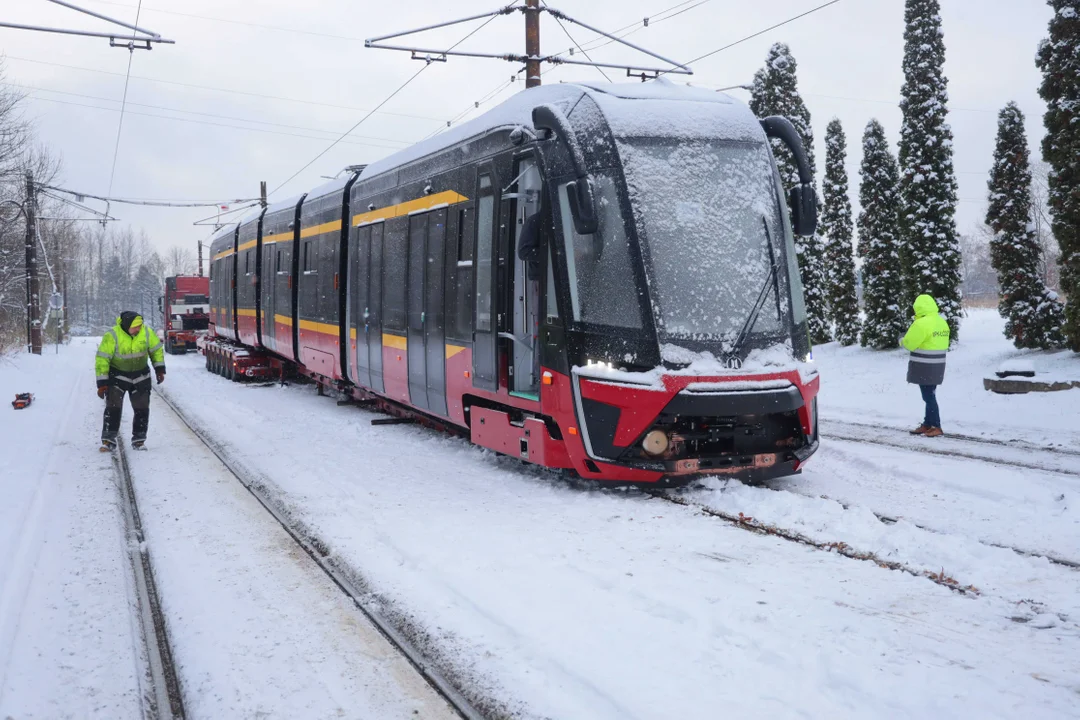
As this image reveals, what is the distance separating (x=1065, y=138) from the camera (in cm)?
1688

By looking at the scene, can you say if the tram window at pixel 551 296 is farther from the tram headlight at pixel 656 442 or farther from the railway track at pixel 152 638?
the railway track at pixel 152 638

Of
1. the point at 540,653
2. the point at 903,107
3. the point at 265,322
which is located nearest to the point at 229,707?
the point at 540,653

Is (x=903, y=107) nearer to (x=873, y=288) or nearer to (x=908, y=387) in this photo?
(x=873, y=288)

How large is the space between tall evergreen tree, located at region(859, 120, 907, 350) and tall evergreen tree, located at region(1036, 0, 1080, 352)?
5.84 metres

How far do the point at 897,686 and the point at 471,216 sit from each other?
20.7ft

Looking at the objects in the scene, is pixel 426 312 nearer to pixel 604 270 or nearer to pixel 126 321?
pixel 604 270

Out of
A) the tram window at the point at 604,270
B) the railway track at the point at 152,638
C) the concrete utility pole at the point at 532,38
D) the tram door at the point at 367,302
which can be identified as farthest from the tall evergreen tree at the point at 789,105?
the railway track at the point at 152,638

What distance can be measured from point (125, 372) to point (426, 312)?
398cm

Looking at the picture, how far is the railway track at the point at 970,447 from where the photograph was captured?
27.3 feet

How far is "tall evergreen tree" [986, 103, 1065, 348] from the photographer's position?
19.8 metres

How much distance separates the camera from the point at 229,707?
3646 millimetres

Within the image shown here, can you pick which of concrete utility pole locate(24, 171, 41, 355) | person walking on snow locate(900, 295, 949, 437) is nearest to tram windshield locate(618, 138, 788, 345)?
person walking on snow locate(900, 295, 949, 437)

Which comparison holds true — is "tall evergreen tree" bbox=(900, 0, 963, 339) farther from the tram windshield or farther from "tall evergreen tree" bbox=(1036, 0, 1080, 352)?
the tram windshield

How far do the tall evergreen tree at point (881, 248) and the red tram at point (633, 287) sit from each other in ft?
57.4
